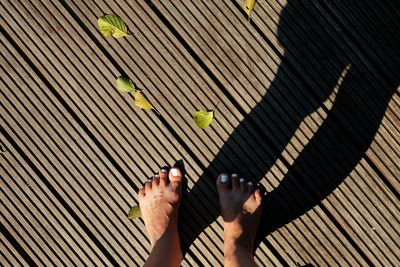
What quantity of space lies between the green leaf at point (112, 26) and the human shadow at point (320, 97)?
0.69m

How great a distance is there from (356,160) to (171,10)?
1.10m

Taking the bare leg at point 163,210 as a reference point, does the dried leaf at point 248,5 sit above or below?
above

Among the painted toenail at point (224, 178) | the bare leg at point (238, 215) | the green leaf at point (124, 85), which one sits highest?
the green leaf at point (124, 85)

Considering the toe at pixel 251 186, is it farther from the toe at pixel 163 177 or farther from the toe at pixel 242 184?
the toe at pixel 163 177

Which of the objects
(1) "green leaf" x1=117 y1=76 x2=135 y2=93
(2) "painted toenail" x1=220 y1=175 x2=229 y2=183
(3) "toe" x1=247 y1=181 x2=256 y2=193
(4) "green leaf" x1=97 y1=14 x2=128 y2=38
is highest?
(4) "green leaf" x1=97 y1=14 x2=128 y2=38

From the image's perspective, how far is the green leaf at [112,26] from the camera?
2127 mm

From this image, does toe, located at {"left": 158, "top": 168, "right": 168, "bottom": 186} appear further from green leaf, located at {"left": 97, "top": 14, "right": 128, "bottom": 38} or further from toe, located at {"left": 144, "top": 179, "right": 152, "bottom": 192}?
green leaf, located at {"left": 97, "top": 14, "right": 128, "bottom": 38}

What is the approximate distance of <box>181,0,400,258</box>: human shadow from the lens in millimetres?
2150

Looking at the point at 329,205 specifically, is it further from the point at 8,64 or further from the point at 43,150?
the point at 8,64

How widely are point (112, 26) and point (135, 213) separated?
0.87m

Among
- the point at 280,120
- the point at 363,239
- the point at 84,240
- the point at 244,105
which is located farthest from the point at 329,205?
the point at 84,240

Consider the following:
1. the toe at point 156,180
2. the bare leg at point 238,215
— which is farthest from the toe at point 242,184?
the toe at point 156,180

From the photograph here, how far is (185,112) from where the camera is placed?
2.16m

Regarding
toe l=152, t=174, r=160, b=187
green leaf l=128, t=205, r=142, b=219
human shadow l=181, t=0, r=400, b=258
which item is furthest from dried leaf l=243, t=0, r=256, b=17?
green leaf l=128, t=205, r=142, b=219
